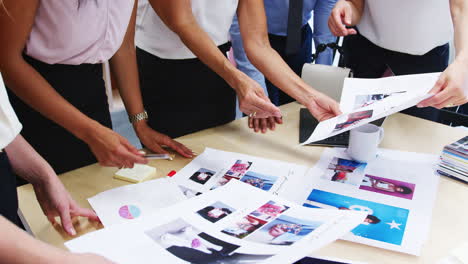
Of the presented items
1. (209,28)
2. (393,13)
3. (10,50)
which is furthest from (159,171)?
(393,13)

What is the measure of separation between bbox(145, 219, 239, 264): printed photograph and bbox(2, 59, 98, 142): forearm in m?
0.35

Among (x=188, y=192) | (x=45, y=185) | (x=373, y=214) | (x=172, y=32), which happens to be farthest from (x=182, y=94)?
(x=373, y=214)

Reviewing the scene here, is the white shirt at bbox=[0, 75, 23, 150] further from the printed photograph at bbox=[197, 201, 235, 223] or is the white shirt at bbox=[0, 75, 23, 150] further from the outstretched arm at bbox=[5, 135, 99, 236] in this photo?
the printed photograph at bbox=[197, 201, 235, 223]

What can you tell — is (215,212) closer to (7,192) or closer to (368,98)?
(7,192)

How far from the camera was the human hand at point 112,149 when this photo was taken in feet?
2.94

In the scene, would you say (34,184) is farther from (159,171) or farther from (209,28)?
(209,28)

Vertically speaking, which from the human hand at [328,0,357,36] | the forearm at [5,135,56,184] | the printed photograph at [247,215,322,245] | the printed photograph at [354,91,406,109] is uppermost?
the human hand at [328,0,357,36]

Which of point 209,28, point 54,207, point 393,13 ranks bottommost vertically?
point 54,207

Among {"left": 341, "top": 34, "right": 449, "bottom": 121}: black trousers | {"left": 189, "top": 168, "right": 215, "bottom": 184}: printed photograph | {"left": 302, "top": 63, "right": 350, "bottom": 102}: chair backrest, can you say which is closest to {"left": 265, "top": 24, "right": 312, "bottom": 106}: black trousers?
{"left": 341, "top": 34, "right": 449, "bottom": 121}: black trousers

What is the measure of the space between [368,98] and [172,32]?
26.0 inches

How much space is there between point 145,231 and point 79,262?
211 millimetres

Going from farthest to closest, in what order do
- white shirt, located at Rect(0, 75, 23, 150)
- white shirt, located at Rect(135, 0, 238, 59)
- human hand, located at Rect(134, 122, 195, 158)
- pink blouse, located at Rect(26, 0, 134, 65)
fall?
white shirt, located at Rect(135, 0, 238, 59)
human hand, located at Rect(134, 122, 195, 158)
pink blouse, located at Rect(26, 0, 134, 65)
white shirt, located at Rect(0, 75, 23, 150)

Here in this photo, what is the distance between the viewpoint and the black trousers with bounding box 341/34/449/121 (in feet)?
4.89

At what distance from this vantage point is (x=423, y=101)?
104cm
